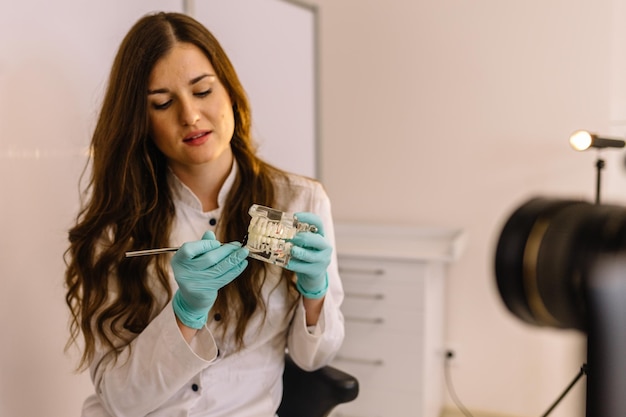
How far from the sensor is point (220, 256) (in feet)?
3.17

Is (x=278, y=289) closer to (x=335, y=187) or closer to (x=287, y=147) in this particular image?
(x=287, y=147)

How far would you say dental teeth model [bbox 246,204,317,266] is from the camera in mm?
966

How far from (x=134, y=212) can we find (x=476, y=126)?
1.51m

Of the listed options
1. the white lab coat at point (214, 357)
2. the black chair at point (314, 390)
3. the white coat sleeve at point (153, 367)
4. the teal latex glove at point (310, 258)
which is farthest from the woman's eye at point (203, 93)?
the black chair at point (314, 390)

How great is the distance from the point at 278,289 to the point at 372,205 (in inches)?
50.7

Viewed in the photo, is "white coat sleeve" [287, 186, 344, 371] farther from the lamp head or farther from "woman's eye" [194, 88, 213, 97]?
the lamp head

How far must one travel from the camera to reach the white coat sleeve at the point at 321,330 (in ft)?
3.82

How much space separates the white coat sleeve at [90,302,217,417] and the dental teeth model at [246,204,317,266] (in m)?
0.22

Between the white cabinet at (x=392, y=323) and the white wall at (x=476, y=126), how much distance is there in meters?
0.24

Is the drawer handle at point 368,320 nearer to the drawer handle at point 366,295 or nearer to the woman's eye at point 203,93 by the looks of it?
the drawer handle at point 366,295

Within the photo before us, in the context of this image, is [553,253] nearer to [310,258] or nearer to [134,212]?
[310,258]

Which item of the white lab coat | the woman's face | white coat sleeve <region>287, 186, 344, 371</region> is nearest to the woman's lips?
the woman's face

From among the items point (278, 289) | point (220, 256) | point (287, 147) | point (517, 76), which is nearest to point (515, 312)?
point (220, 256)

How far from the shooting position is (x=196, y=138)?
1.09 meters
